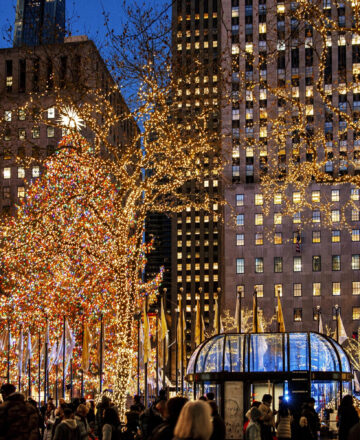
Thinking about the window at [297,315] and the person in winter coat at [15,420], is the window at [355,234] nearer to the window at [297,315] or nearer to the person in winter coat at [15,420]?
the window at [297,315]

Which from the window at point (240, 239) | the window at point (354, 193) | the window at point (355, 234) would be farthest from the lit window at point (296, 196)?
the window at point (240, 239)

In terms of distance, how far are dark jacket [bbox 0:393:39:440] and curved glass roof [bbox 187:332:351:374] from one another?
14.9 meters

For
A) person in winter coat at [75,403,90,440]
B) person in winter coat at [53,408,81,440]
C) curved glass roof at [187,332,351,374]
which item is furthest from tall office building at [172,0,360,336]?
person in winter coat at [53,408,81,440]

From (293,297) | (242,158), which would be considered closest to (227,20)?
(242,158)

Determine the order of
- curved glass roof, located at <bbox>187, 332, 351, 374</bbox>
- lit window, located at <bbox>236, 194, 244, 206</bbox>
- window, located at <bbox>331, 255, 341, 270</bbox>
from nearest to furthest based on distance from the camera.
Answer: curved glass roof, located at <bbox>187, 332, 351, 374</bbox>, window, located at <bbox>331, 255, 341, 270</bbox>, lit window, located at <bbox>236, 194, 244, 206</bbox>

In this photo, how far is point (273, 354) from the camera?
2364cm

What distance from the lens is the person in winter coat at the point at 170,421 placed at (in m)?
7.00

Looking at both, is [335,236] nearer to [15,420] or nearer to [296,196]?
[296,196]

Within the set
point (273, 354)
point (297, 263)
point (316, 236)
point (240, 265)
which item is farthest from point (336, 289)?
point (273, 354)

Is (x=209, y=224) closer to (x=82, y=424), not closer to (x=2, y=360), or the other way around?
(x=2, y=360)

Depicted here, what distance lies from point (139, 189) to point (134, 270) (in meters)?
2.74

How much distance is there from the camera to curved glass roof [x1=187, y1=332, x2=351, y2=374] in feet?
77.3

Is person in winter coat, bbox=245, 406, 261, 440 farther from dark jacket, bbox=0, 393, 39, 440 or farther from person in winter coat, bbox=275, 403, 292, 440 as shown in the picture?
dark jacket, bbox=0, 393, 39, 440

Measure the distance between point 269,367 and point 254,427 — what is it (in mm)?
10478
